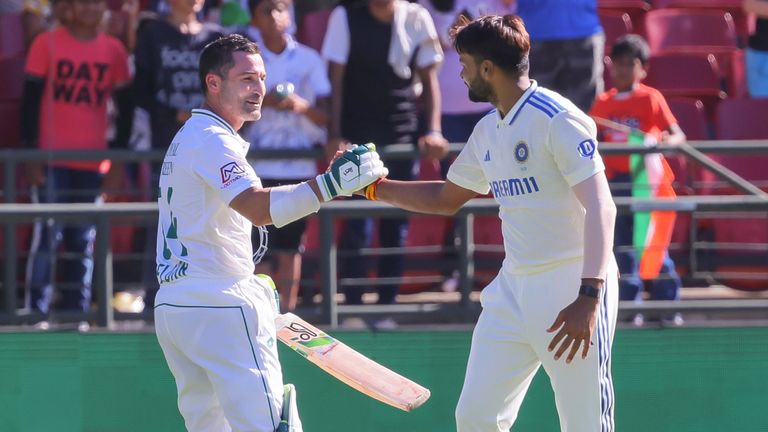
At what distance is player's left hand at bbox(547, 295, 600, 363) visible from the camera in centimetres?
417

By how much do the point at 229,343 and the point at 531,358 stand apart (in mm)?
1081

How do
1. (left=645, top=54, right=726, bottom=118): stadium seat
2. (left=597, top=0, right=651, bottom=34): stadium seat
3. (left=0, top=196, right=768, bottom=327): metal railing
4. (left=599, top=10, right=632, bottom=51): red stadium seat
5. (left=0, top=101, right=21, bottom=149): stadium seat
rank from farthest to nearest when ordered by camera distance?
(left=597, top=0, right=651, bottom=34): stadium seat → (left=599, top=10, right=632, bottom=51): red stadium seat → (left=645, top=54, right=726, bottom=118): stadium seat → (left=0, top=101, right=21, bottom=149): stadium seat → (left=0, top=196, right=768, bottom=327): metal railing

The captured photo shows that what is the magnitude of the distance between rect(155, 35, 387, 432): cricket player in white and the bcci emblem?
1.63 ft

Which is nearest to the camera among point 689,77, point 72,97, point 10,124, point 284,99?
point 284,99

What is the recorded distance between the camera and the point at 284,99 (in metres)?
7.14

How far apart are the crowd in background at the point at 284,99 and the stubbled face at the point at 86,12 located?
12 mm

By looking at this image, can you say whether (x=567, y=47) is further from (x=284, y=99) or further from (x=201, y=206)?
(x=201, y=206)

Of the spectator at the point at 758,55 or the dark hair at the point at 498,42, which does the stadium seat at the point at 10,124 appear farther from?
the spectator at the point at 758,55

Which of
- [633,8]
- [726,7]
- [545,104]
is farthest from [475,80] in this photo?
[726,7]

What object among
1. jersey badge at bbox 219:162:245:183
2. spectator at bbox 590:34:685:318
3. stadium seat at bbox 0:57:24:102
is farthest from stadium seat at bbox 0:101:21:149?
jersey badge at bbox 219:162:245:183

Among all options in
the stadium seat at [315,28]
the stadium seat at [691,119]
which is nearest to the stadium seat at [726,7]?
the stadium seat at [691,119]

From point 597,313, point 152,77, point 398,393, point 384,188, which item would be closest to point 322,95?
point 152,77

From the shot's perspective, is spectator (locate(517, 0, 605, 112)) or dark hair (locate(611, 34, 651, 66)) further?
spectator (locate(517, 0, 605, 112))

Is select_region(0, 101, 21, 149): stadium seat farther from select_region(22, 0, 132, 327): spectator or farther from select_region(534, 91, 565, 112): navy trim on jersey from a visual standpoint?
select_region(534, 91, 565, 112): navy trim on jersey
